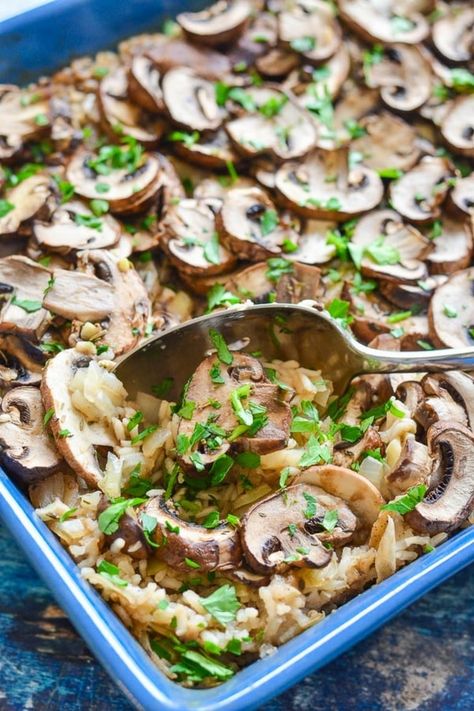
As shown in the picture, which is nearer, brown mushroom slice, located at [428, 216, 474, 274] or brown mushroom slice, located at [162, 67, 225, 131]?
brown mushroom slice, located at [428, 216, 474, 274]

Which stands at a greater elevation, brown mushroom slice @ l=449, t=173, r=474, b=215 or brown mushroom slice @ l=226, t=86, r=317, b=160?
brown mushroom slice @ l=226, t=86, r=317, b=160

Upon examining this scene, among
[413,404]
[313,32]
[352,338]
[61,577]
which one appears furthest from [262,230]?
[61,577]

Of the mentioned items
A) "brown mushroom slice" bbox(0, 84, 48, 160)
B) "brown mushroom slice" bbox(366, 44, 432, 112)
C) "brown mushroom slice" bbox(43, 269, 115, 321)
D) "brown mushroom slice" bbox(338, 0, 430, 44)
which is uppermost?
"brown mushroom slice" bbox(0, 84, 48, 160)

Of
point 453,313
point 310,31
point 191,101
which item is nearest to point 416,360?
point 453,313

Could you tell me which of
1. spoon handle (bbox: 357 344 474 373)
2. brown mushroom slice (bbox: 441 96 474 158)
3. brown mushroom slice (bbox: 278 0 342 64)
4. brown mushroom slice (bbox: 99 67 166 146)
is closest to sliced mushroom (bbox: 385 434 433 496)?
spoon handle (bbox: 357 344 474 373)

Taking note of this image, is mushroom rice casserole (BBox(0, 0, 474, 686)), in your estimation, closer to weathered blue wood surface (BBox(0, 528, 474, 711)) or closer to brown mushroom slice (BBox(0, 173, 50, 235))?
brown mushroom slice (BBox(0, 173, 50, 235))

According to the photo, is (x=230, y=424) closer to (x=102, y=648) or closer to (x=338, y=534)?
(x=338, y=534)
